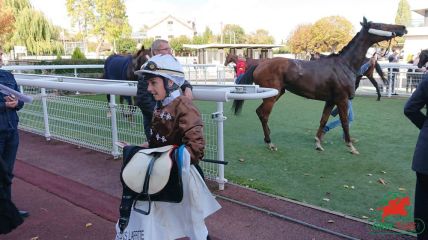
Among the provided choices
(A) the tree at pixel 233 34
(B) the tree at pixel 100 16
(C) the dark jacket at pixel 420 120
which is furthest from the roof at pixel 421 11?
(C) the dark jacket at pixel 420 120

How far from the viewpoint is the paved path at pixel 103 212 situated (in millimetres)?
3430

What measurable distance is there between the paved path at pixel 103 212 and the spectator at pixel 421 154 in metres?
0.54

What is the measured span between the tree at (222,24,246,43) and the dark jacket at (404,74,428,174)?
75.0m

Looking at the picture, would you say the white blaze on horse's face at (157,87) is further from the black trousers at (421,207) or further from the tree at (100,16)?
the tree at (100,16)

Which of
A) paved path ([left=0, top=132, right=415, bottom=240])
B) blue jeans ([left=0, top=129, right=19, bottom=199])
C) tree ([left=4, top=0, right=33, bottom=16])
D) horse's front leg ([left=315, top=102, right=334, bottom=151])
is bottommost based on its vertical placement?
Result: paved path ([left=0, top=132, right=415, bottom=240])

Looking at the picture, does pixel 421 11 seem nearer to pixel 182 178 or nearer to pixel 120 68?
pixel 120 68

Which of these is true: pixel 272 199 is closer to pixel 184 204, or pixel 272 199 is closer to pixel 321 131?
pixel 184 204

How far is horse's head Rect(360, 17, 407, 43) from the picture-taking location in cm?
641

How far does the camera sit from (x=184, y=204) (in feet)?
8.07

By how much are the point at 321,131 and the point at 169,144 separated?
447cm

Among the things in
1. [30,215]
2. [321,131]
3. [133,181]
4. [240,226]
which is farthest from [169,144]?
[321,131]

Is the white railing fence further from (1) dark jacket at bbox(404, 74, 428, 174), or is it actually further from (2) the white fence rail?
(1) dark jacket at bbox(404, 74, 428, 174)

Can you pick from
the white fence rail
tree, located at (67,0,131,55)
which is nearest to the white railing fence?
the white fence rail

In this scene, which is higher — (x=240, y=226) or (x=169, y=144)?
(x=169, y=144)
